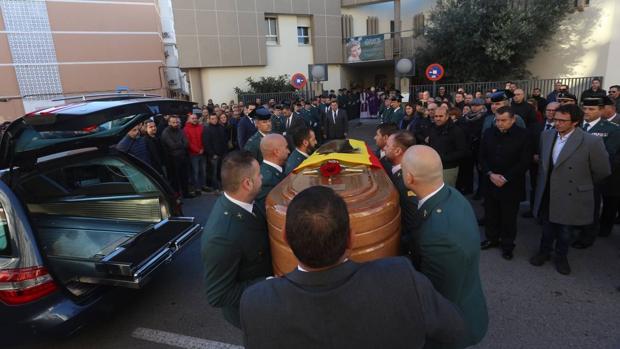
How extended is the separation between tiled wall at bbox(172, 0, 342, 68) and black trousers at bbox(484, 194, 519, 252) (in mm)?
15621

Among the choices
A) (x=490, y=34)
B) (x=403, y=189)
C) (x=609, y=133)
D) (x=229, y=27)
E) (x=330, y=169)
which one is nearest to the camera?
(x=330, y=169)

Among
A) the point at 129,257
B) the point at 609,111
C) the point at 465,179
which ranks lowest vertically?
the point at 465,179

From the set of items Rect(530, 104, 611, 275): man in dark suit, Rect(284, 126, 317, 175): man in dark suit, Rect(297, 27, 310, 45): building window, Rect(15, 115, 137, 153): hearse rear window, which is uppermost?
Rect(297, 27, 310, 45): building window

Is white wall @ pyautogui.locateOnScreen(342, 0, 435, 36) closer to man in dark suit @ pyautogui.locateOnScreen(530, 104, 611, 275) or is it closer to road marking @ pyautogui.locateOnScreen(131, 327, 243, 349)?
man in dark suit @ pyautogui.locateOnScreen(530, 104, 611, 275)

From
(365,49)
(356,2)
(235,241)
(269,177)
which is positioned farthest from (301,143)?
(356,2)

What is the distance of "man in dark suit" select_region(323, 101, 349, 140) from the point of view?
30.8 feet

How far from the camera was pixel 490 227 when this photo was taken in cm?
434

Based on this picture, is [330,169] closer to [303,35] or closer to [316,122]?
[316,122]

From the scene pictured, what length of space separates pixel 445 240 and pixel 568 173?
2726 mm

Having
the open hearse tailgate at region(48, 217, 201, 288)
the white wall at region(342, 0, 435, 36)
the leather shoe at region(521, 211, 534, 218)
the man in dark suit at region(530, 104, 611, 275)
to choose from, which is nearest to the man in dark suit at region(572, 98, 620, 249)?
the man in dark suit at region(530, 104, 611, 275)

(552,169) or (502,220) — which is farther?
(502,220)

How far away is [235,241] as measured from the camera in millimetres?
1771

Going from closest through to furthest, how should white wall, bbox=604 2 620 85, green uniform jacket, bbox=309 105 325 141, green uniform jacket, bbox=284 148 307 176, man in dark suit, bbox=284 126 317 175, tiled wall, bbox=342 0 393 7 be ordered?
green uniform jacket, bbox=284 148 307 176 → man in dark suit, bbox=284 126 317 175 → green uniform jacket, bbox=309 105 325 141 → white wall, bbox=604 2 620 85 → tiled wall, bbox=342 0 393 7

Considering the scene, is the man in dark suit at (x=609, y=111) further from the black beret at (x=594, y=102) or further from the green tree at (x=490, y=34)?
the green tree at (x=490, y=34)
